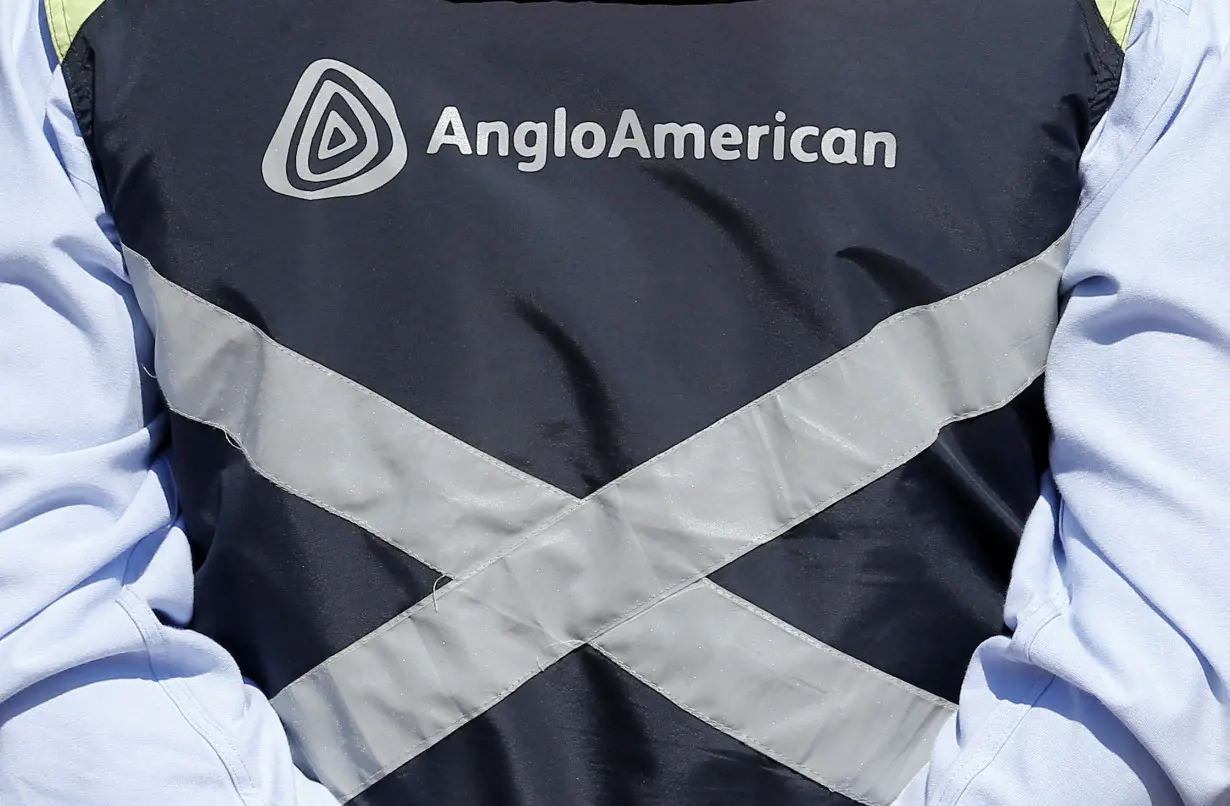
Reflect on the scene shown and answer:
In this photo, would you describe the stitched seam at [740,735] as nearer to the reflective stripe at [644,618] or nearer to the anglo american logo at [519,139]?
the reflective stripe at [644,618]

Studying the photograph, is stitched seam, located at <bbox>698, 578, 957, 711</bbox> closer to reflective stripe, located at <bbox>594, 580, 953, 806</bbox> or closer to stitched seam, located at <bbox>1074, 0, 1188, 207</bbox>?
reflective stripe, located at <bbox>594, 580, 953, 806</bbox>

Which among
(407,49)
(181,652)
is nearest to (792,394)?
(407,49)

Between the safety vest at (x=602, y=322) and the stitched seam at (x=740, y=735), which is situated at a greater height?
the safety vest at (x=602, y=322)

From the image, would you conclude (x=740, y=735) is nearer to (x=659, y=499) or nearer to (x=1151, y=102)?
(x=659, y=499)

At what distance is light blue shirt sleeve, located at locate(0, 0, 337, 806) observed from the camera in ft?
3.23

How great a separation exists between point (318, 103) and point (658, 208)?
0.88 feet

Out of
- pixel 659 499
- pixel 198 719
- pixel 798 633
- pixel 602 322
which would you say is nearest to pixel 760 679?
pixel 798 633

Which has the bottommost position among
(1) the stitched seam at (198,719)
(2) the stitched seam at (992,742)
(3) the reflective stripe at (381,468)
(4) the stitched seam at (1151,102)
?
(2) the stitched seam at (992,742)

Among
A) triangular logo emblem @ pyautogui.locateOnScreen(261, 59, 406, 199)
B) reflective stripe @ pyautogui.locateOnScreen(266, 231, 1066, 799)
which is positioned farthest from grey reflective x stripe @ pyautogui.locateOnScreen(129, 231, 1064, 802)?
triangular logo emblem @ pyautogui.locateOnScreen(261, 59, 406, 199)

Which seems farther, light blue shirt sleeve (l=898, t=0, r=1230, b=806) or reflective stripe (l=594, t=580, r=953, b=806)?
reflective stripe (l=594, t=580, r=953, b=806)

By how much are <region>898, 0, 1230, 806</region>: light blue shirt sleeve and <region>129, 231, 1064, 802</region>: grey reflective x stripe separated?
7 centimetres

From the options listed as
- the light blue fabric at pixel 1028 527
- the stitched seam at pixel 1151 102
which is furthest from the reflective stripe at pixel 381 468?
the stitched seam at pixel 1151 102

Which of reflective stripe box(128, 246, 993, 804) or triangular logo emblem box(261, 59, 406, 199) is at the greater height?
triangular logo emblem box(261, 59, 406, 199)

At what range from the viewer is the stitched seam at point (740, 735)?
3.37 feet
